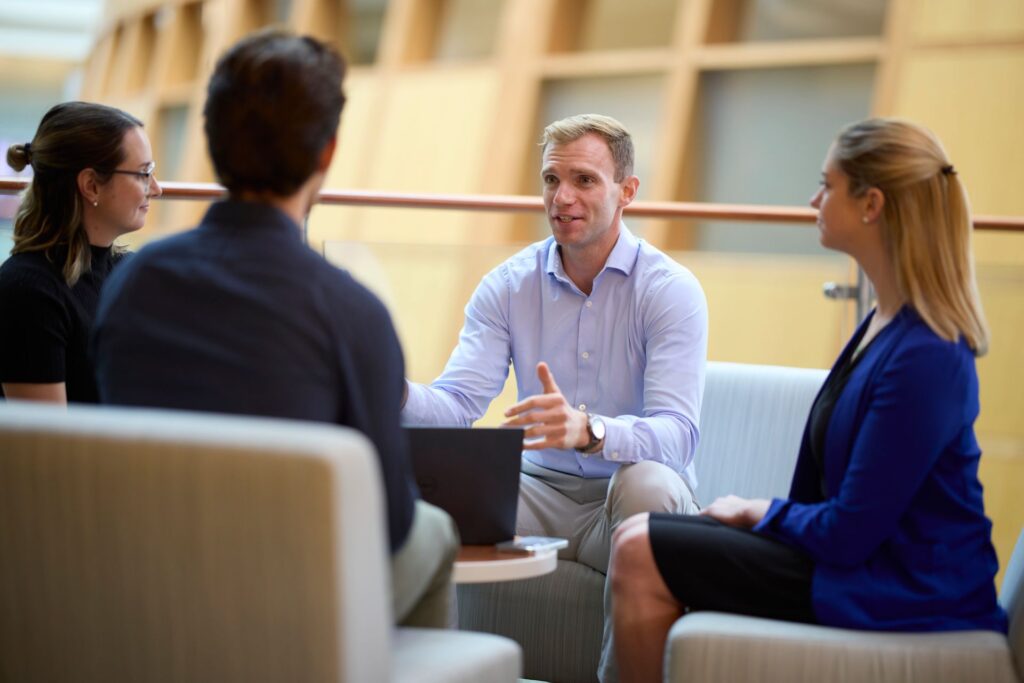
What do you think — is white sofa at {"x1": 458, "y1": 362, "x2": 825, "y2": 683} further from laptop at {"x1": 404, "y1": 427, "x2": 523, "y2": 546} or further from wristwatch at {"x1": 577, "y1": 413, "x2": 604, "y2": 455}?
laptop at {"x1": 404, "y1": 427, "x2": 523, "y2": 546}

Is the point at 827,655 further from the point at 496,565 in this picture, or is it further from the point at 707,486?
the point at 707,486

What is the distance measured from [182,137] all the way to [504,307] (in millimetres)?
9205

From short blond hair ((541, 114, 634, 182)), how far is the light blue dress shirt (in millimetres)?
148

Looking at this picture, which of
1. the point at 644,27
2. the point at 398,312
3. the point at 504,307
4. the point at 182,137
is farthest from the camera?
the point at 182,137

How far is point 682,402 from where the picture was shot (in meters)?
2.58

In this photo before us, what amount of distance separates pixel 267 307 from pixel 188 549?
33 centimetres

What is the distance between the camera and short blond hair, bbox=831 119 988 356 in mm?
1978

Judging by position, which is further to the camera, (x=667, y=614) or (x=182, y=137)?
(x=182, y=137)

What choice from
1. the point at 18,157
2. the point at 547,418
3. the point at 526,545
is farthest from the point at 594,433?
the point at 18,157

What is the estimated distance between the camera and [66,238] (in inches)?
102

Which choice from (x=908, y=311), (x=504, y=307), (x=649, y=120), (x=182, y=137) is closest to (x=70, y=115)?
(x=504, y=307)

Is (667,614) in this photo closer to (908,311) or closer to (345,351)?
(908,311)

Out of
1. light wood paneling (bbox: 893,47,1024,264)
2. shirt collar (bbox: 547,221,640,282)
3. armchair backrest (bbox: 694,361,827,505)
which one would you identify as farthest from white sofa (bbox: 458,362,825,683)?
light wood paneling (bbox: 893,47,1024,264)

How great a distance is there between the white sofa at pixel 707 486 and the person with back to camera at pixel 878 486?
49 cm
